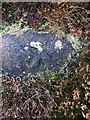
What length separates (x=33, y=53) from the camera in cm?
318

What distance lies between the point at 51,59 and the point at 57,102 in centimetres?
43

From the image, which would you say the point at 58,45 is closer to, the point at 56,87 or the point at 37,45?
the point at 37,45

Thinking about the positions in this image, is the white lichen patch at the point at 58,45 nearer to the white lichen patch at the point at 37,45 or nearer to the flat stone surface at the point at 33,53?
the flat stone surface at the point at 33,53

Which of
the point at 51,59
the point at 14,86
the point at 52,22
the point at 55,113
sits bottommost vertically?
the point at 55,113

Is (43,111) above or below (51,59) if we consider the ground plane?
below

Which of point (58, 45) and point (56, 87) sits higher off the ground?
point (58, 45)

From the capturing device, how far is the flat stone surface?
10.4 ft

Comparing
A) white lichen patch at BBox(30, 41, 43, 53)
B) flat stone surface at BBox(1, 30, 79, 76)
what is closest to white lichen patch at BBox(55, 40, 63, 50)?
flat stone surface at BBox(1, 30, 79, 76)

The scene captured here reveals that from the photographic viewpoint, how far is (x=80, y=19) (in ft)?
10.8

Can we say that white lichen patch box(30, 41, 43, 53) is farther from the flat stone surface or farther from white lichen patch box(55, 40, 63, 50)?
white lichen patch box(55, 40, 63, 50)

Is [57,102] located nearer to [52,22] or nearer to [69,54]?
[69,54]

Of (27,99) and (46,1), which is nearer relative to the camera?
(27,99)

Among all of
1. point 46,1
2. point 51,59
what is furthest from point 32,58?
point 46,1

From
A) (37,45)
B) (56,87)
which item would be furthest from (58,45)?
(56,87)
